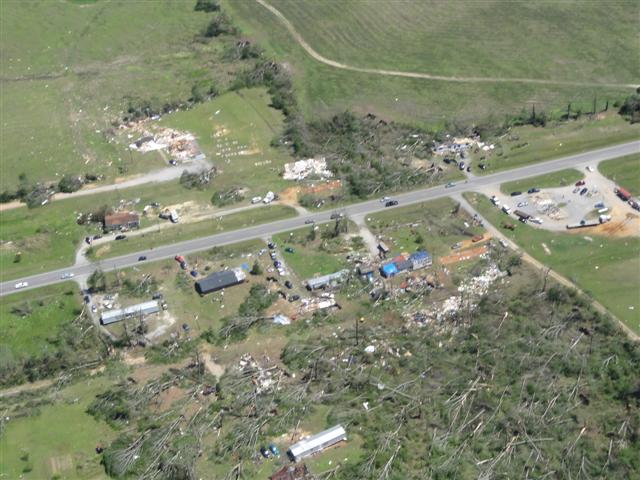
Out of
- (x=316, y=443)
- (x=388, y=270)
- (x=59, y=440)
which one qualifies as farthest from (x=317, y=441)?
(x=388, y=270)

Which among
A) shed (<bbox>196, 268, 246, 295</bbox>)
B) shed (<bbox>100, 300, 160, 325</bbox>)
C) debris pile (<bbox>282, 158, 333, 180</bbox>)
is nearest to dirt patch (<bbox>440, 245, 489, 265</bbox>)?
debris pile (<bbox>282, 158, 333, 180</bbox>)

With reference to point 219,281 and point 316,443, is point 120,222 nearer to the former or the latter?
point 219,281

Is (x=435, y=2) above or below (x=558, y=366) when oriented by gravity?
above

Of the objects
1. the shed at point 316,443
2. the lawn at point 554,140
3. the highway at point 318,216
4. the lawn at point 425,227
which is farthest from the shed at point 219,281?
the lawn at point 554,140

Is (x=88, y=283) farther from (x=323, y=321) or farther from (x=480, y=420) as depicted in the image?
(x=480, y=420)

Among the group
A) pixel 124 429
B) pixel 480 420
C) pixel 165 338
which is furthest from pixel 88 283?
pixel 480 420

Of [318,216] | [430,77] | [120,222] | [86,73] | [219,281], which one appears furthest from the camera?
[86,73]

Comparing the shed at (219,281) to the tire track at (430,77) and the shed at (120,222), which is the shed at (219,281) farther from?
the tire track at (430,77)
